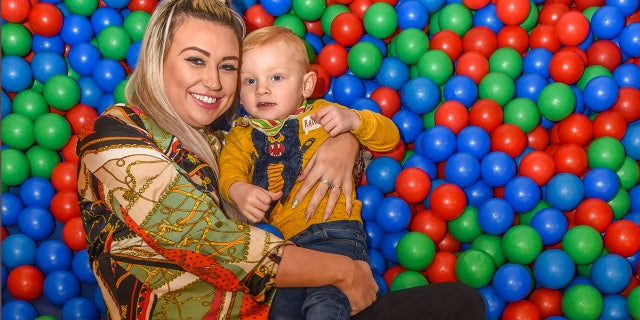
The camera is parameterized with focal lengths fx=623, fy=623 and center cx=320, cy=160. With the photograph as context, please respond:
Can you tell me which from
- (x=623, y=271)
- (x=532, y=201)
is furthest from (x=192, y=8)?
(x=623, y=271)

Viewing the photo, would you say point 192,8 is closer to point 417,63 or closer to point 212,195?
point 212,195

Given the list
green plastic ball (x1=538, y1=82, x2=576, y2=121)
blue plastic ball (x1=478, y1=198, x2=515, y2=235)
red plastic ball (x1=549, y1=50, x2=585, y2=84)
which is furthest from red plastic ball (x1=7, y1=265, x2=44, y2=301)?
red plastic ball (x1=549, y1=50, x2=585, y2=84)

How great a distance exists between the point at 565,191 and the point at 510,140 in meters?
0.26

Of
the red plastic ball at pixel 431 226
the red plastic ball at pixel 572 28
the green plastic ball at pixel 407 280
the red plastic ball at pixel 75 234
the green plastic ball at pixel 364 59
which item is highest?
the red plastic ball at pixel 572 28

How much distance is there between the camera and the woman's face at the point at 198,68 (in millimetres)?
1487

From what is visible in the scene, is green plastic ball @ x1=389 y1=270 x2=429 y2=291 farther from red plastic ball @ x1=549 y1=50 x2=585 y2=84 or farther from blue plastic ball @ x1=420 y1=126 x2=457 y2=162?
red plastic ball @ x1=549 y1=50 x2=585 y2=84

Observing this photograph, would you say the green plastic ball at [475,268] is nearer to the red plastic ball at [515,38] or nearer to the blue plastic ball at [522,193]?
the blue plastic ball at [522,193]

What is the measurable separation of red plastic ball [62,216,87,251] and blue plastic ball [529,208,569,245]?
165 cm

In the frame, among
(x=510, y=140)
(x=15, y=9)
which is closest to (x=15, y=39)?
(x=15, y=9)

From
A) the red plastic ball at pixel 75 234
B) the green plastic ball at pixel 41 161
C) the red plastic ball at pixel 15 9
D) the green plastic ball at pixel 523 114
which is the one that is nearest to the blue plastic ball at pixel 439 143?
the green plastic ball at pixel 523 114

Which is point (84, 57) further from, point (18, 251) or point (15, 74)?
point (18, 251)

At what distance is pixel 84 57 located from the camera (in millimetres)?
2510

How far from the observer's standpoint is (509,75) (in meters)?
2.39

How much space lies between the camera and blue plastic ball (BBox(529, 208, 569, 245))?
82.6 inches
